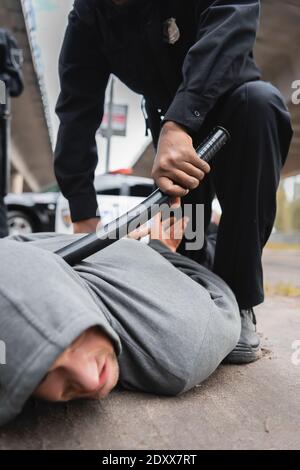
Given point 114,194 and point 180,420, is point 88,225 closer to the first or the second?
point 180,420

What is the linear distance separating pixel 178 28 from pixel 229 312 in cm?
83

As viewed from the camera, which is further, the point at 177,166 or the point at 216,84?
the point at 216,84

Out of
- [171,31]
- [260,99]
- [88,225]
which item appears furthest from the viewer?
[88,225]

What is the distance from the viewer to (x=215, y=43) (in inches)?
42.9

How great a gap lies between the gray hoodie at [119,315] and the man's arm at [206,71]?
0.22m

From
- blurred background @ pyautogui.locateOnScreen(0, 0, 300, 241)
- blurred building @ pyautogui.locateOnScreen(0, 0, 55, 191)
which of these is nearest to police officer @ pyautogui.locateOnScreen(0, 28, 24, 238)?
blurred background @ pyautogui.locateOnScreen(0, 0, 300, 241)

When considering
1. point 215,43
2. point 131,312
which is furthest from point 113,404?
point 215,43

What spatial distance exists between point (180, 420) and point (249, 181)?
2.19 feet

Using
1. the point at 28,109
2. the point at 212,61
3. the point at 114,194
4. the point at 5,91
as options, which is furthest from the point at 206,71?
the point at 28,109

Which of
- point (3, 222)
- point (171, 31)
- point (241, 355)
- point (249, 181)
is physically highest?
point (171, 31)

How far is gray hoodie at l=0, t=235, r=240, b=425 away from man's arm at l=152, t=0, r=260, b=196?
220 millimetres

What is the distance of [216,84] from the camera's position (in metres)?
1.12

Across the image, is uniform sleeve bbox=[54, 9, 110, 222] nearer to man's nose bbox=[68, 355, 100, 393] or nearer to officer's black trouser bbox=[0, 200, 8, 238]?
officer's black trouser bbox=[0, 200, 8, 238]

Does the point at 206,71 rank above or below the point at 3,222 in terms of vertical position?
above
